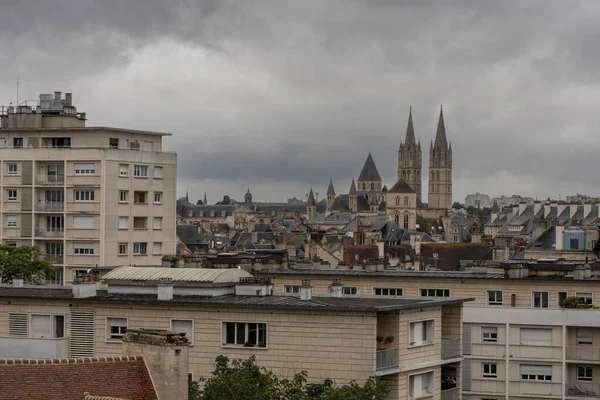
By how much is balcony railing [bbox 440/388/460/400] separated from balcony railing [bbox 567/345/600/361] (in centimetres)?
1271

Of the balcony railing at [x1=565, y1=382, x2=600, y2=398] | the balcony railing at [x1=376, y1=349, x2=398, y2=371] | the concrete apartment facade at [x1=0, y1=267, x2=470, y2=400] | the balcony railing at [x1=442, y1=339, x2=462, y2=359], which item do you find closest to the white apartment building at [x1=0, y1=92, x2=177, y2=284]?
the balcony railing at [x1=565, y1=382, x2=600, y2=398]

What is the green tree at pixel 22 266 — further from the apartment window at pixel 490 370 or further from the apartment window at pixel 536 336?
the apartment window at pixel 536 336

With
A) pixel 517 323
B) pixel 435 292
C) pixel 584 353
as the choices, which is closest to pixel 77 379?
pixel 517 323

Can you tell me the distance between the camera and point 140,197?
3637 inches

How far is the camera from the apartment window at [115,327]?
4269cm

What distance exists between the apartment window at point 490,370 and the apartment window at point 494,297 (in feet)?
11.2

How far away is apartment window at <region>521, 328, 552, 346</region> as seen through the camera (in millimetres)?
55312

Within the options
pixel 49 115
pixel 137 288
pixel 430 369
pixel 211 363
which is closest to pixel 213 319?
pixel 211 363

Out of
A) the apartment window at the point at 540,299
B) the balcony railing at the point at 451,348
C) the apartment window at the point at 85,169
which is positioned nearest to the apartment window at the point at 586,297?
the apartment window at the point at 540,299

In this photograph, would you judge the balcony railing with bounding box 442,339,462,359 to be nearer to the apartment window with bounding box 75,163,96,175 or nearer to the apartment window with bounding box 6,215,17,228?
the apartment window with bounding box 75,163,96,175

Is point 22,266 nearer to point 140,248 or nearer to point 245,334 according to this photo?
point 140,248

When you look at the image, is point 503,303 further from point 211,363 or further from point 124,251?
point 124,251

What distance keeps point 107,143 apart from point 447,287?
3916 cm

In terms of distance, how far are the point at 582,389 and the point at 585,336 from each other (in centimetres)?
266
